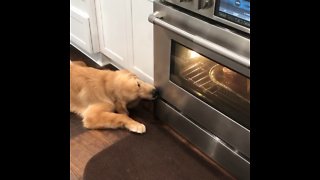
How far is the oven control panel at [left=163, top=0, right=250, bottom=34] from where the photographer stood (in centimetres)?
112

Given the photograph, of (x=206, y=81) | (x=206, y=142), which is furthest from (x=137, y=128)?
(x=206, y=81)

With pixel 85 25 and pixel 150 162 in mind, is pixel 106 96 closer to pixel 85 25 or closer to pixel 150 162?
pixel 150 162

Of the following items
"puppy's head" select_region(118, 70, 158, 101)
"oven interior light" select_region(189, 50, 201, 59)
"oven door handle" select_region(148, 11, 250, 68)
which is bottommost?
"puppy's head" select_region(118, 70, 158, 101)

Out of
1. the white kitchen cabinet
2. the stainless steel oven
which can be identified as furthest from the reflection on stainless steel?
the white kitchen cabinet

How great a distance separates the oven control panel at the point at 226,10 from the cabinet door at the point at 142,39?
432 millimetres

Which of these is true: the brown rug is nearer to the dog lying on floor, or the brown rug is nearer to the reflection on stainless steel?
the dog lying on floor

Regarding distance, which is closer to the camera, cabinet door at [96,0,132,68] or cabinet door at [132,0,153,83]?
cabinet door at [132,0,153,83]

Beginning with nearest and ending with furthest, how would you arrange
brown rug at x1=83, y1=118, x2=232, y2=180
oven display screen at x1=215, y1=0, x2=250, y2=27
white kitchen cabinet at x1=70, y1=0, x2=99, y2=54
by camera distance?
oven display screen at x1=215, y1=0, x2=250, y2=27
brown rug at x1=83, y1=118, x2=232, y2=180
white kitchen cabinet at x1=70, y1=0, x2=99, y2=54

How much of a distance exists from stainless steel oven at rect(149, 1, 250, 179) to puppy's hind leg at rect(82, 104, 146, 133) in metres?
0.23

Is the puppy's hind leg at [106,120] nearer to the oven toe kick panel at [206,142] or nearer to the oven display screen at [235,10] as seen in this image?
the oven toe kick panel at [206,142]

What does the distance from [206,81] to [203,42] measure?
0.85 feet

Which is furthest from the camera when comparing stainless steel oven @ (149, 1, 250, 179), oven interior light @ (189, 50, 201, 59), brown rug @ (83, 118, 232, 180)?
brown rug @ (83, 118, 232, 180)

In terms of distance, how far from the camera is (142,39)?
1846 mm

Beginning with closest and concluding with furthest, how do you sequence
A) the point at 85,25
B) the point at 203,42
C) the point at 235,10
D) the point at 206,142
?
1. the point at 235,10
2. the point at 203,42
3. the point at 206,142
4. the point at 85,25
